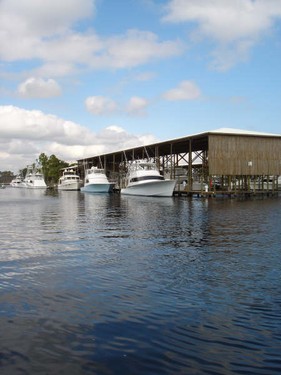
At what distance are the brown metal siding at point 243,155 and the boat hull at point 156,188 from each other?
20.0ft

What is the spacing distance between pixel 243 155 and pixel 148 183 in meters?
14.2

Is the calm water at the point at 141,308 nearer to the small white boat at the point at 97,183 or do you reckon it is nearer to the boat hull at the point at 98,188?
the small white boat at the point at 97,183

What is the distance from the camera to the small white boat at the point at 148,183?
54.6 meters

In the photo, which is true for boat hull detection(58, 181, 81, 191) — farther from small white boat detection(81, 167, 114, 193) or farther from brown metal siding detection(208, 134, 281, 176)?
brown metal siding detection(208, 134, 281, 176)

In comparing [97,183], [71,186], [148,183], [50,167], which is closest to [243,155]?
[148,183]

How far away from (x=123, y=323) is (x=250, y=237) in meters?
11.7

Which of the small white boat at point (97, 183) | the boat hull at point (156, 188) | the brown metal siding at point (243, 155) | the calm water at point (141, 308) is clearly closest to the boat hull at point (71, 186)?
the small white boat at point (97, 183)

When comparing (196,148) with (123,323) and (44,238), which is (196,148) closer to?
(44,238)

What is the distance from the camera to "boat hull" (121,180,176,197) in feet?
178

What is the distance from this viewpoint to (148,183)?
5547 cm

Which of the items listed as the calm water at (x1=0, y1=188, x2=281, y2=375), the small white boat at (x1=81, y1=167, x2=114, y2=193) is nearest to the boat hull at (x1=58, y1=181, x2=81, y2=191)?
the small white boat at (x1=81, y1=167, x2=114, y2=193)

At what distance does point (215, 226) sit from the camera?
73.2 ft

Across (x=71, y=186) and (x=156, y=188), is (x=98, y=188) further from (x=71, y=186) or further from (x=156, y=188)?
(x=156, y=188)

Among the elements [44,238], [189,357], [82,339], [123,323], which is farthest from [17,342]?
[44,238]
